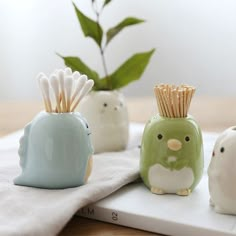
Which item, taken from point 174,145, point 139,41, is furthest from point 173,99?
point 139,41

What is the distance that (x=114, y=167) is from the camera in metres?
0.86

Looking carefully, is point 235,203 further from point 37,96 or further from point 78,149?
point 37,96

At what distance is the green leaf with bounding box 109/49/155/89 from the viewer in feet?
3.34

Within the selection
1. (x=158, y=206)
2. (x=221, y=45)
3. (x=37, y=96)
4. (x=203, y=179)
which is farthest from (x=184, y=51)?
(x=158, y=206)

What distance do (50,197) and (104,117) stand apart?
309 millimetres

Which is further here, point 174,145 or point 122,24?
point 122,24

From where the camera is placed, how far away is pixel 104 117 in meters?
1.00

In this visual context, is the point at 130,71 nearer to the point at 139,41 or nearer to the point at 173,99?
the point at 173,99

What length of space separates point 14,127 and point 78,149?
0.56m

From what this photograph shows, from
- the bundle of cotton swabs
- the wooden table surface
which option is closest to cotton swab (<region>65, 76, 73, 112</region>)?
the bundle of cotton swabs

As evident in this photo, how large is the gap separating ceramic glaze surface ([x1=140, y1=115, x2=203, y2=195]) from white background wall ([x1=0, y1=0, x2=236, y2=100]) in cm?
117

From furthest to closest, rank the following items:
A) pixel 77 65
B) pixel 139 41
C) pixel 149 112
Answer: pixel 139 41, pixel 149 112, pixel 77 65

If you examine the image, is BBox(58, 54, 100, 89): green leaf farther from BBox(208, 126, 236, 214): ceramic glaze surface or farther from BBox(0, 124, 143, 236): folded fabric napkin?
BBox(208, 126, 236, 214): ceramic glaze surface

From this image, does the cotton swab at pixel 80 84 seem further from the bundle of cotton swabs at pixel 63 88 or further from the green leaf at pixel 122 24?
the green leaf at pixel 122 24
